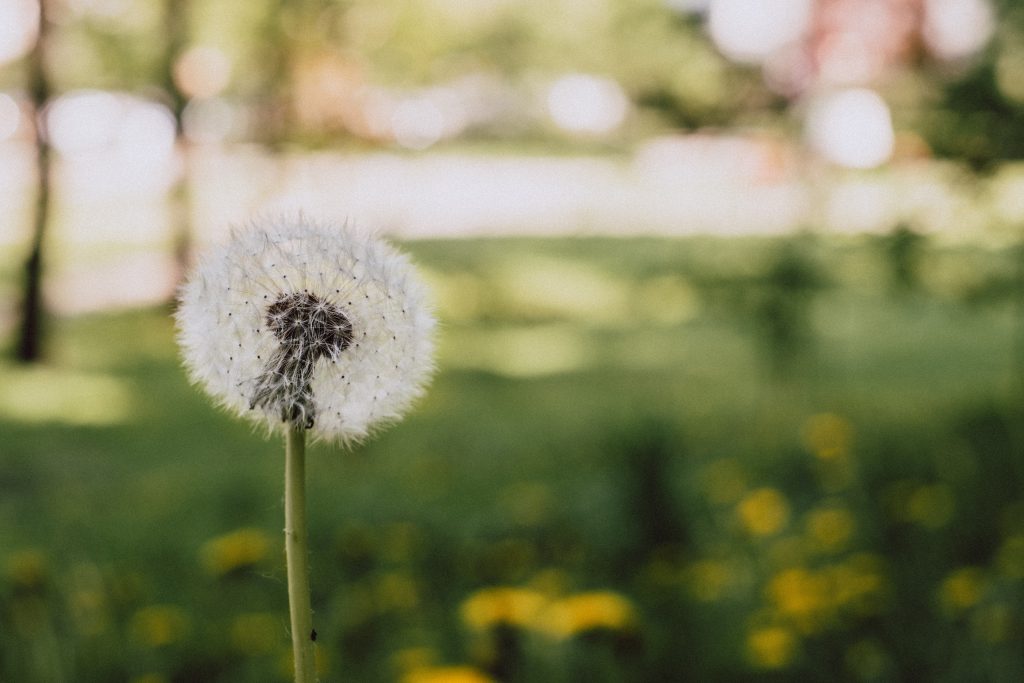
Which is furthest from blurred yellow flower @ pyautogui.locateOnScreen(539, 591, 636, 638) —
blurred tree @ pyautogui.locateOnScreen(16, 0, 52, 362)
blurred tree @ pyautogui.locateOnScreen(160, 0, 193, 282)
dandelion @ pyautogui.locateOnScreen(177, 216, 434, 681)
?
blurred tree @ pyautogui.locateOnScreen(16, 0, 52, 362)

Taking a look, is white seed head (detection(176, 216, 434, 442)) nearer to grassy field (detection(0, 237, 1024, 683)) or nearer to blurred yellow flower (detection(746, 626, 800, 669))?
grassy field (detection(0, 237, 1024, 683))

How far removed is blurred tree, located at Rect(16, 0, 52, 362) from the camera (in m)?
8.60

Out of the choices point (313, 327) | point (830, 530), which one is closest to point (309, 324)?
point (313, 327)

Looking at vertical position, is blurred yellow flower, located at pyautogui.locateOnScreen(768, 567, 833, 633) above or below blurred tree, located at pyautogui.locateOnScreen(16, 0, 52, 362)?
below

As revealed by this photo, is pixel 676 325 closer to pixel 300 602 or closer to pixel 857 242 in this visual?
pixel 857 242

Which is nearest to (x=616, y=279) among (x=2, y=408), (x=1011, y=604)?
(x=2, y=408)

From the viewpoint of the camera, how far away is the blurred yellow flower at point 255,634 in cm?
296

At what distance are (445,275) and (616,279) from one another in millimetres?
2289

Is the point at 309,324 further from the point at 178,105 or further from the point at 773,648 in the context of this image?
the point at 178,105

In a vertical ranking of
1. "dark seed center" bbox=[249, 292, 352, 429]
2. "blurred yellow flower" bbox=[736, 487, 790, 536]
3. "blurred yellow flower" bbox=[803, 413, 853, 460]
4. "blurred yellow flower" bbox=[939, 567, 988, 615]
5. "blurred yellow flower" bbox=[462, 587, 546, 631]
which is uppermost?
"blurred yellow flower" bbox=[803, 413, 853, 460]

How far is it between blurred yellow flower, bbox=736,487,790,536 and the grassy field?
0.01 meters

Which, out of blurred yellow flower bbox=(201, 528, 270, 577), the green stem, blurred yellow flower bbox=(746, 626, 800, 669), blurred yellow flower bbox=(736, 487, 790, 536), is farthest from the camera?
blurred yellow flower bbox=(736, 487, 790, 536)

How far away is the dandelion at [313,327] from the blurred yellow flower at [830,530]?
298cm

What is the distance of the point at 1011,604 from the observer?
280 centimetres
